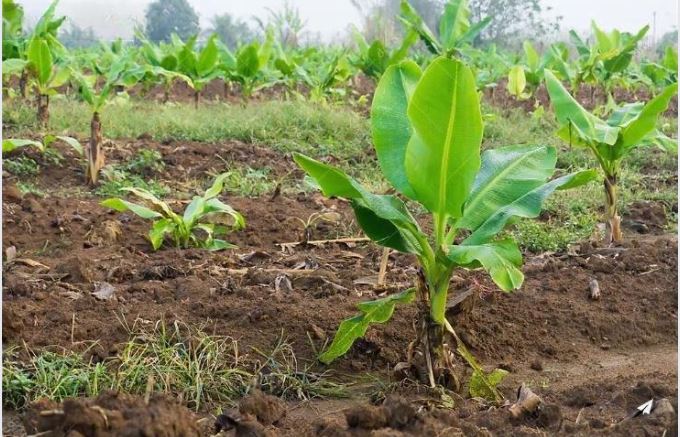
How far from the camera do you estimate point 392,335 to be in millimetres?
3242

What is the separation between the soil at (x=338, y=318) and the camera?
2191mm

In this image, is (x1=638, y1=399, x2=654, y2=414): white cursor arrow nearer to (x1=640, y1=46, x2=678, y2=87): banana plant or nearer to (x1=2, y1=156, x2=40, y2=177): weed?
(x1=2, y1=156, x2=40, y2=177): weed

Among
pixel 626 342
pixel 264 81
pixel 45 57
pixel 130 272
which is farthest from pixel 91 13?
pixel 626 342

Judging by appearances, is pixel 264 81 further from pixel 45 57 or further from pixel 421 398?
pixel 421 398

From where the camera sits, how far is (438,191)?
2764mm

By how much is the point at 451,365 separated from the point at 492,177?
2.19 ft

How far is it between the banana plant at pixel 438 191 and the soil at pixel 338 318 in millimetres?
236

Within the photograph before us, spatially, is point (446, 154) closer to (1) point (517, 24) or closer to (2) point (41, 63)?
(2) point (41, 63)

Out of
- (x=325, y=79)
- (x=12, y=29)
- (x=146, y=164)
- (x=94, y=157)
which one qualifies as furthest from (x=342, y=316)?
(x=325, y=79)

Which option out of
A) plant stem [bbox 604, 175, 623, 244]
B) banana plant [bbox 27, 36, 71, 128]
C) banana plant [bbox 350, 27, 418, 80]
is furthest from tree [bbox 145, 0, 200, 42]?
plant stem [bbox 604, 175, 623, 244]

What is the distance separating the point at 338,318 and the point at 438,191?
0.82 meters

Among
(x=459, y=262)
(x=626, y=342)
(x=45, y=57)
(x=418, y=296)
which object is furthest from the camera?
(x=45, y=57)

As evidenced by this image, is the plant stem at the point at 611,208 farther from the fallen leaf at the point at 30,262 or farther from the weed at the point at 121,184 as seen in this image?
the weed at the point at 121,184

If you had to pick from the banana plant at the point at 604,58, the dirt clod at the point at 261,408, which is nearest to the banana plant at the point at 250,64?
the banana plant at the point at 604,58
